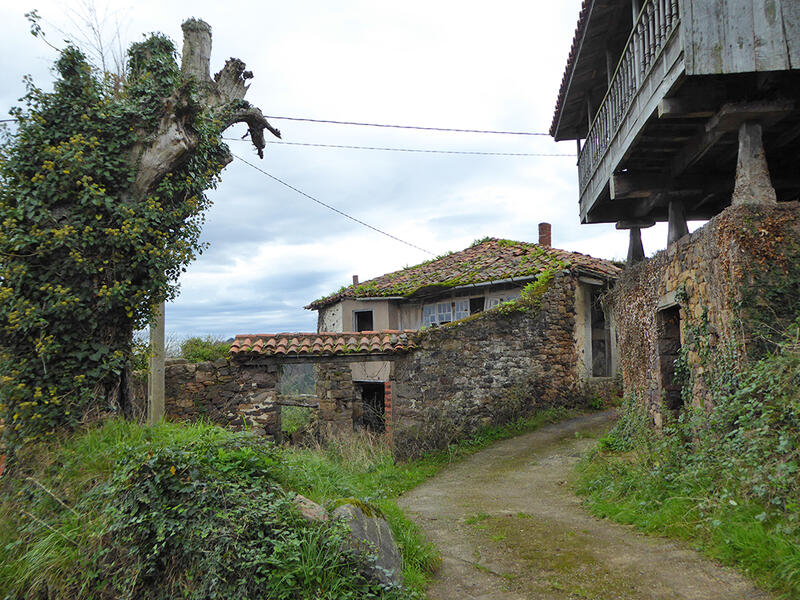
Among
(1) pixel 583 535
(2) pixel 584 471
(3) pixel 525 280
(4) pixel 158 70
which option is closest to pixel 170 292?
(4) pixel 158 70

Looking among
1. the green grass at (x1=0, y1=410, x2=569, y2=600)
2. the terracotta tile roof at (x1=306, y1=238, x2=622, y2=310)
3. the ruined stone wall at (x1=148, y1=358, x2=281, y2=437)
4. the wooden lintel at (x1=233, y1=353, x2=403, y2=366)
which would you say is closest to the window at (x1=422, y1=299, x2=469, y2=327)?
the terracotta tile roof at (x1=306, y1=238, x2=622, y2=310)

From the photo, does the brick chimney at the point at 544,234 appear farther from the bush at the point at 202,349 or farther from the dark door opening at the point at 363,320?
the bush at the point at 202,349

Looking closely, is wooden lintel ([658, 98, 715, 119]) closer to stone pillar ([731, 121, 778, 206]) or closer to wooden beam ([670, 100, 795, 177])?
wooden beam ([670, 100, 795, 177])

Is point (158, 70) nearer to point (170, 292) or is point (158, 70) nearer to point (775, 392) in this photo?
point (170, 292)

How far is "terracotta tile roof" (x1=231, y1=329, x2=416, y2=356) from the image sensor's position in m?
10.7

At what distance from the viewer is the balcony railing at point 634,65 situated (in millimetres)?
5676

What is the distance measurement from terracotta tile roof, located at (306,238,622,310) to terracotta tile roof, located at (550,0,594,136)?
163 inches

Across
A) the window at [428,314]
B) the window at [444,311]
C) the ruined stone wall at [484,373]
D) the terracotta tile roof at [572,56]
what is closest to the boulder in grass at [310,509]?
the ruined stone wall at [484,373]

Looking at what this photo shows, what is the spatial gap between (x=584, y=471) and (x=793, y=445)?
3.93m

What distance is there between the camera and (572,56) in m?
8.53

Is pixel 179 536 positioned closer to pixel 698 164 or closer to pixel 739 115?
pixel 739 115

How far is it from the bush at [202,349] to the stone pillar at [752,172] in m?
8.93

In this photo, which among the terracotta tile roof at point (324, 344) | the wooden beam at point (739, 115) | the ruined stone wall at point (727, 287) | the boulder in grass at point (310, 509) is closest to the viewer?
the boulder in grass at point (310, 509)

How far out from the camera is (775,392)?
14.1 feet
